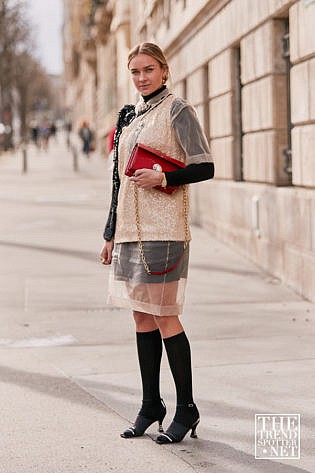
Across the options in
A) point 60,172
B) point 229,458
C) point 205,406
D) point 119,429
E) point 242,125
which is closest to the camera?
point 229,458

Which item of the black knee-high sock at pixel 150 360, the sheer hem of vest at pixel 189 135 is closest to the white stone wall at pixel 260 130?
the black knee-high sock at pixel 150 360

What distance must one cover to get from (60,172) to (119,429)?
1242 inches

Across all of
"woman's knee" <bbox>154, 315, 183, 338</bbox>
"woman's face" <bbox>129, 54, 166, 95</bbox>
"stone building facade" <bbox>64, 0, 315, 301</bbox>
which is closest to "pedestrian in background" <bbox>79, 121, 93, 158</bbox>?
"stone building facade" <bbox>64, 0, 315, 301</bbox>

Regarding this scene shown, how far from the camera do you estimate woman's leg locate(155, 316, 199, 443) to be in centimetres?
502

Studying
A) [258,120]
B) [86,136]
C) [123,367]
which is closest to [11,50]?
[86,136]

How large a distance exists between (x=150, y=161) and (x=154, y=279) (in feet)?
1.77

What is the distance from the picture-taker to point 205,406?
18.7ft

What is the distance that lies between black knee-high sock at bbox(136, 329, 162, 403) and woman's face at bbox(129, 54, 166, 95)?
1.14m

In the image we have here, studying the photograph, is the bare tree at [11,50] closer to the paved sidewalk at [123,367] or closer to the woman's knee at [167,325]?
the paved sidewalk at [123,367]

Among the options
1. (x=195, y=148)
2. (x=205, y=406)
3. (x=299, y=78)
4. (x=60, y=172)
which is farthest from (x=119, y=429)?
(x=60, y=172)

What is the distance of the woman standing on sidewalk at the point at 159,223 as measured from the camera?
4938 millimetres

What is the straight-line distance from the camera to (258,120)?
11859 mm

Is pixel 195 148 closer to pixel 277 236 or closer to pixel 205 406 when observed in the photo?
pixel 205 406

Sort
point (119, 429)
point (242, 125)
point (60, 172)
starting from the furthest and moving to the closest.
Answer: point (60, 172) → point (242, 125) → point (119, 429)
